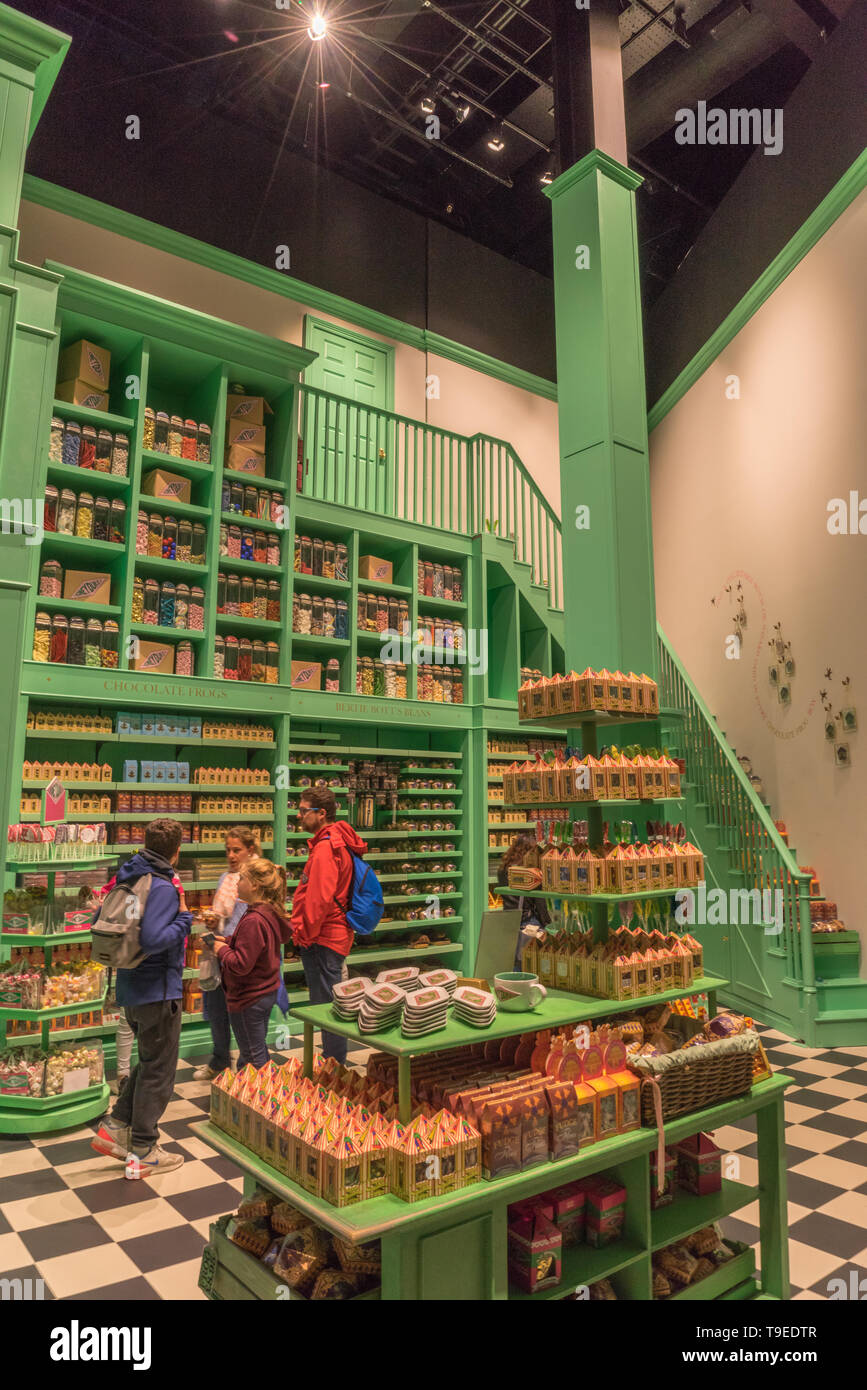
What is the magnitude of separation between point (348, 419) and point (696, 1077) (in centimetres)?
617

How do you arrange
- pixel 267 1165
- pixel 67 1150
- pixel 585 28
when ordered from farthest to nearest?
pixel 585 28, pixel 67 1150, pixel 267 1165

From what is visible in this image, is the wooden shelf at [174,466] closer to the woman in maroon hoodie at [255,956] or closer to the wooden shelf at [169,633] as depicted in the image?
the wooden shelf at [169,633]

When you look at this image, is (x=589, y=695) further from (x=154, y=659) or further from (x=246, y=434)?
(x=246, y=434)

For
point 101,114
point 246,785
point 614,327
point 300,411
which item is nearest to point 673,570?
point 300,411

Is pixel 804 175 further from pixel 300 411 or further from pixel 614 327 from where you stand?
pixel 300 411

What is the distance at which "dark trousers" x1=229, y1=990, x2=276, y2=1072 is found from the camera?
4.08 metres

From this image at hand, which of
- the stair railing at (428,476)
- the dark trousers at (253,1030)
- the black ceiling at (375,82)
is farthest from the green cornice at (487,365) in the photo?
the dark trousers at (253,1030)

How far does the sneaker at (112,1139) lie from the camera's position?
12.8 feet

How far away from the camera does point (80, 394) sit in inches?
227

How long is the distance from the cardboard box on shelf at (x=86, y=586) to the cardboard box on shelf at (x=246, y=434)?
1573mm

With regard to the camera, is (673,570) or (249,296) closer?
(249,296)

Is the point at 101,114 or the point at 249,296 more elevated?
the point at 101,114

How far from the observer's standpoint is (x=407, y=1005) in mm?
2312

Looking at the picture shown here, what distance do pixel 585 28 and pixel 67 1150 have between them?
707cm
